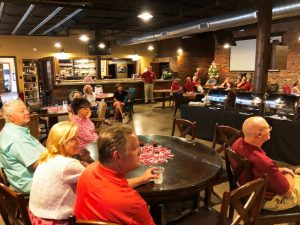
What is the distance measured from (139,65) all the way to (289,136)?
40.0 ft

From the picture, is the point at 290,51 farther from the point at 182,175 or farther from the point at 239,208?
the point at 239,208

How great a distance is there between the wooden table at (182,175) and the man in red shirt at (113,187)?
496 millimetres

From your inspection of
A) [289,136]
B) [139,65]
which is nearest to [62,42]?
[139,65]

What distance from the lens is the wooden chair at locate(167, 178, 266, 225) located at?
4.74 ft

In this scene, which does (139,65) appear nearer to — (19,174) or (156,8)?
(156,8)

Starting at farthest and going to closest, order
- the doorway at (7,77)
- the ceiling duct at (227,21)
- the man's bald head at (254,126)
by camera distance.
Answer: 1. the doorway at (7,77)
2. the ceiling duct at (227,21)
3. the man's bald head at (254,126)

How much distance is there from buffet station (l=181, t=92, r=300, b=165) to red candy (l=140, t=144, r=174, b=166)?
254 centimetres

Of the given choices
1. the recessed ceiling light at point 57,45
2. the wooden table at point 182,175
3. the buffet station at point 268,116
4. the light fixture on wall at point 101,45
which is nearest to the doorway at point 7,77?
the recessed ceiling light at point 57,45

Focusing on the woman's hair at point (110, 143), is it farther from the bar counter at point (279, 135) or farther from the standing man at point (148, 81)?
the standing man at point (148, 81)

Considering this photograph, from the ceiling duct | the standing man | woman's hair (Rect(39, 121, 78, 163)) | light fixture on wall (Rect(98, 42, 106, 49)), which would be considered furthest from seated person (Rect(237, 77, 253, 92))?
woman's hair (Rect(39, 121, 78, 163))

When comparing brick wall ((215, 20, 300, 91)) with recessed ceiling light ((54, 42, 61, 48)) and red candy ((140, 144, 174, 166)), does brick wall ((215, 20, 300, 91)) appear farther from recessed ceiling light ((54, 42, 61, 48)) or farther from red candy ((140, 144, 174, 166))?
recessed ceiling light ((54, 42, 61, 48))

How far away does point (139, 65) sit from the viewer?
1562 cm

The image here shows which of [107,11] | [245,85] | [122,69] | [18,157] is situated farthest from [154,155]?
[122,69]

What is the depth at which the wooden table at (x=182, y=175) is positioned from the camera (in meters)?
1.75
